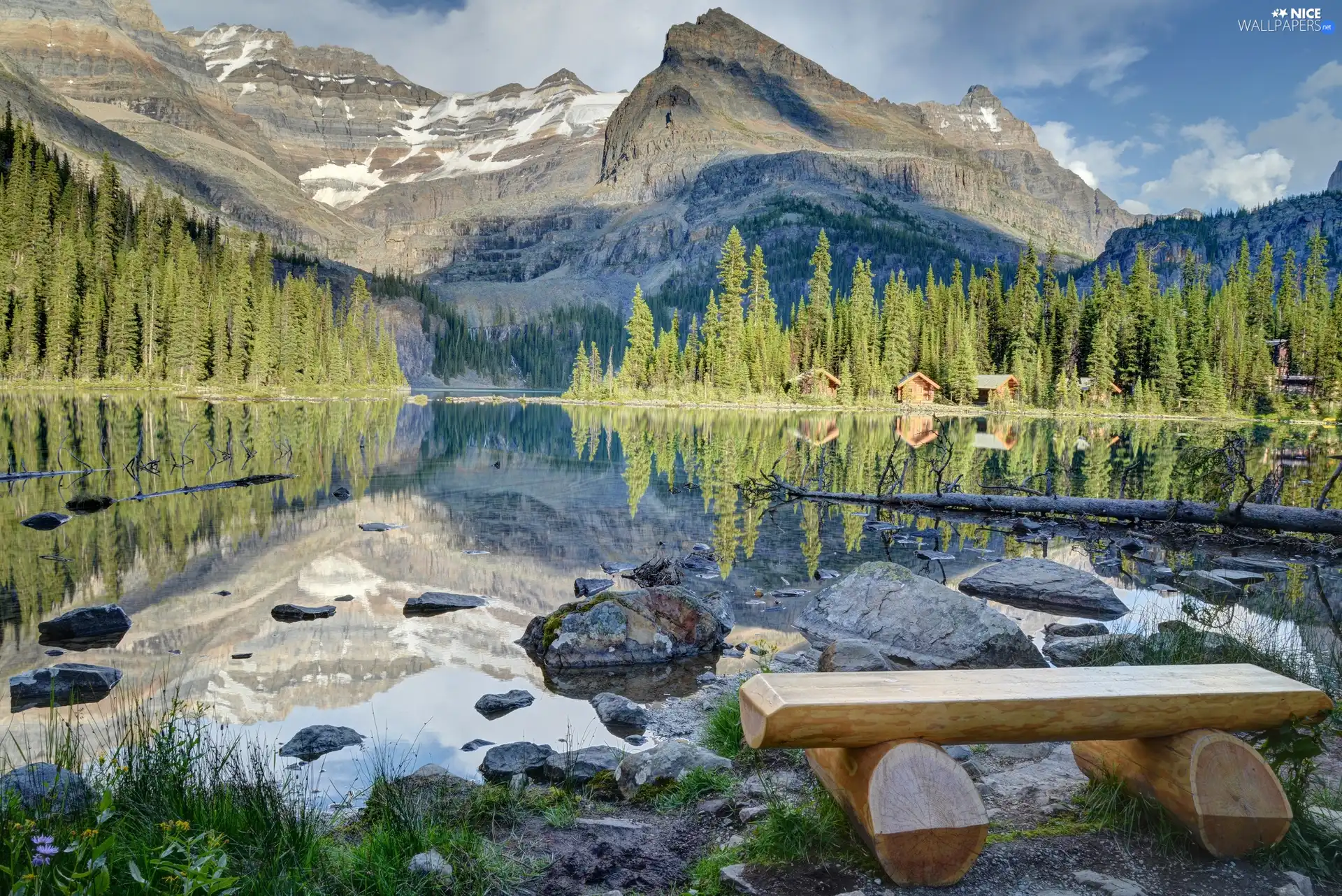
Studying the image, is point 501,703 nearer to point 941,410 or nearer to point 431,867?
point 431,867

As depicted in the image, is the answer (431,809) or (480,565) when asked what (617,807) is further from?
(480,565)

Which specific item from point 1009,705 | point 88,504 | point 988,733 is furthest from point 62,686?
point 88,504

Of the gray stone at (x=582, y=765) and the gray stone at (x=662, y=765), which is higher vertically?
the gray stone at (x=662, y=765)

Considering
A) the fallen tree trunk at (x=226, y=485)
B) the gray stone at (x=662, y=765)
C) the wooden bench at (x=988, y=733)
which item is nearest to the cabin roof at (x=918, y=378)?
the fallen tree trunk at (x=226, y=485)

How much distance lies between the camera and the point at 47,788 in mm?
4371

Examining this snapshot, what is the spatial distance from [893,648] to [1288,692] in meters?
4.71

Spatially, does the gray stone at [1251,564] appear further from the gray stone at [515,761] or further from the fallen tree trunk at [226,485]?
the fallen tree trunk at [226,485]

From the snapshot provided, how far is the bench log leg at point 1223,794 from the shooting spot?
4.04m

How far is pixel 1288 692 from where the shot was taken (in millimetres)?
4176

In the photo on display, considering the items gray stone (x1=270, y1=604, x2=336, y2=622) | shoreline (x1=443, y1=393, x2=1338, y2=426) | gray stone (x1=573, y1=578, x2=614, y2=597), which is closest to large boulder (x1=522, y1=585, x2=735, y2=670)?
gray stone (x1=573, y1=578, x2=614, y2=597)

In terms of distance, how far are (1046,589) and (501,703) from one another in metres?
8.03

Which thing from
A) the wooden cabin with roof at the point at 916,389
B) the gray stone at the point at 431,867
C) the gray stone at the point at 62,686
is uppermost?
the wooden cabin with roof at the point at 916,389

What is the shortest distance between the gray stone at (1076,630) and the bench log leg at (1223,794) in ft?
18.2

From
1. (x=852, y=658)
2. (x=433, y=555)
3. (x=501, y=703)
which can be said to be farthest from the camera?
(x=433, y=555)
